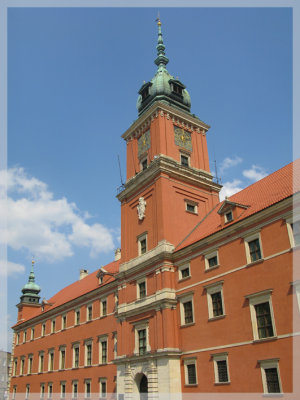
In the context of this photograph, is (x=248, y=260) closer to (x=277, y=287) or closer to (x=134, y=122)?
(x=277, y=287)

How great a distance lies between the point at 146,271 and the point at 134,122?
14.7 metres

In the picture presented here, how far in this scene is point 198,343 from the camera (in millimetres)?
24109

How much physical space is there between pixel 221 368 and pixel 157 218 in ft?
38.2

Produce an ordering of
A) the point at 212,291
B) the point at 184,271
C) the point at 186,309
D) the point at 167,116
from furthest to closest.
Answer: the point at 167,116
the point at 184,271
the point at 186,309
the point at 212,291

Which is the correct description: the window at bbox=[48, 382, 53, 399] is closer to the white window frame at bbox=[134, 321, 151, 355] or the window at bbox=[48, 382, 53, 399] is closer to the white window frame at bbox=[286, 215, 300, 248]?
the white window frame at bbox=[134, 321, 151, 355]

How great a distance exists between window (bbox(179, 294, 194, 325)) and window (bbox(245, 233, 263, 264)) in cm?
535

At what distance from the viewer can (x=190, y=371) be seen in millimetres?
24375

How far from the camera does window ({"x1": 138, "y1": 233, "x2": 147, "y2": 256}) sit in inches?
1214

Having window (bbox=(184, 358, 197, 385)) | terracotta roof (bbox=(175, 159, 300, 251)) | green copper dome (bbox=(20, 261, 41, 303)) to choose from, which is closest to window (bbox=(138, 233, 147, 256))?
terracotta roof (bbox=(175, 159, 300, 251))

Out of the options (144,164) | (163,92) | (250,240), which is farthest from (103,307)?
(163,92)

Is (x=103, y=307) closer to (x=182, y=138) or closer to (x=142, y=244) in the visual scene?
(x=142, y=244)

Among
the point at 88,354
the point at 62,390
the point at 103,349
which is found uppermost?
the point at 103,349

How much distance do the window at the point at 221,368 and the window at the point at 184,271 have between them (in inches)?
224

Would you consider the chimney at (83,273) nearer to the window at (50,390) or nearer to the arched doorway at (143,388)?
the window at (50,390)
